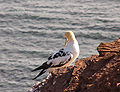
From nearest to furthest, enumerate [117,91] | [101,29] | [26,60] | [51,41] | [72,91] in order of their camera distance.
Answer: [117,91]
[72,91]
[26,60]
[51,41]
[101,29]

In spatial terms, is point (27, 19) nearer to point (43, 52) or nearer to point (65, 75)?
point (43, 52)

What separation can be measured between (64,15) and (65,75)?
1653 cm

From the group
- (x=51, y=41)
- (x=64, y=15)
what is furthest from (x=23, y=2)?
(x=51, y=41)

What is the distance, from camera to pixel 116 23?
23.0 metres

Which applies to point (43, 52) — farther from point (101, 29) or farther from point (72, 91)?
point (72, 91)

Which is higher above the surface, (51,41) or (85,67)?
(85,67)

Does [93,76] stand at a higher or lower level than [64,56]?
higher

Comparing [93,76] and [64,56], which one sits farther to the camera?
[64,56]

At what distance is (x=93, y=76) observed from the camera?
7.24 meters

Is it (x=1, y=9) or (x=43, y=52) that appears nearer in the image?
(x=43, y=52)

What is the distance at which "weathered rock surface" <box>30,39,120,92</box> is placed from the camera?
23.0 ft

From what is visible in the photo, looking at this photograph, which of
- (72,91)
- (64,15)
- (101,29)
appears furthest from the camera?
(64,15)

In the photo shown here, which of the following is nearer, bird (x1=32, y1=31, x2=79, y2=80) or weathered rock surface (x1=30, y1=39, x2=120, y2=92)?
weathered rock surface (x1=30, y1=39, x2=120, y2=92)

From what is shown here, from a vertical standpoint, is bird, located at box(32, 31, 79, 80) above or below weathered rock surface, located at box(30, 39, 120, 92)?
Answer: below
